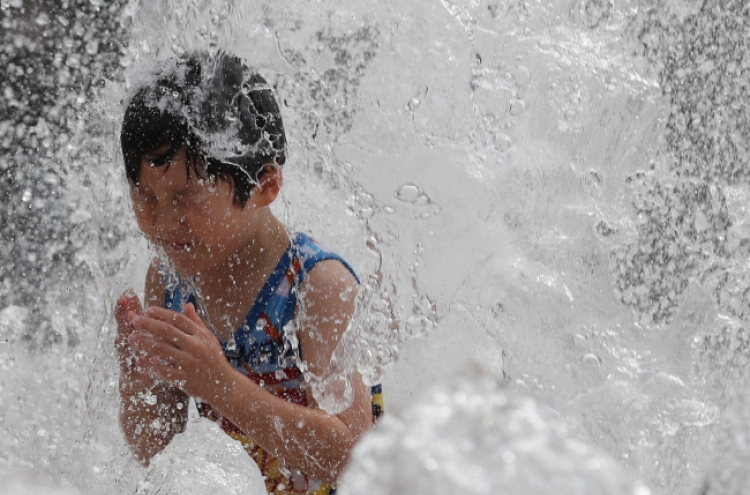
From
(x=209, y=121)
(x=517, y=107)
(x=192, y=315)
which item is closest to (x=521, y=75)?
(x=517, y=107)

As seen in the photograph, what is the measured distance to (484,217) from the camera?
206 centimetres

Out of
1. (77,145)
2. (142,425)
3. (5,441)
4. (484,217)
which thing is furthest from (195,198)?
(77,145)

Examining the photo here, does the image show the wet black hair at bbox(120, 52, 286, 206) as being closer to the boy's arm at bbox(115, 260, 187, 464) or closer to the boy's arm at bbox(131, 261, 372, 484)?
the boy's arm at bbox(131, 261, 372, 484)

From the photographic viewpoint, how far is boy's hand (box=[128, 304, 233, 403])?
1.53m

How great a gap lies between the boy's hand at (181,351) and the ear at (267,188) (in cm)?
31

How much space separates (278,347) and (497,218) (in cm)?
60

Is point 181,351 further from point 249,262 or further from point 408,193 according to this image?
point 408,193

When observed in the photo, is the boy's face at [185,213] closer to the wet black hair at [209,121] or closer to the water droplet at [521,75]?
the wet black hair at [209,121]

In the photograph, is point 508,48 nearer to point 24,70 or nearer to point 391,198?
point 391,198

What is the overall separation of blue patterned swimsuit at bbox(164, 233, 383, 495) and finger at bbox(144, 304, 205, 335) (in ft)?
0.87

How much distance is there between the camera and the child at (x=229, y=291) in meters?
1.61

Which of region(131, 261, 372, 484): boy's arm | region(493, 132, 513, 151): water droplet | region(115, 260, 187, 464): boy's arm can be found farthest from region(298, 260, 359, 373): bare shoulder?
region(493, 132, 513, 151): water droplet

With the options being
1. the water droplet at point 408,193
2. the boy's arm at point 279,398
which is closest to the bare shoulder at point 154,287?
the boy's arm at point 279,398

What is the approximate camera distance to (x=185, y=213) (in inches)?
66.1
